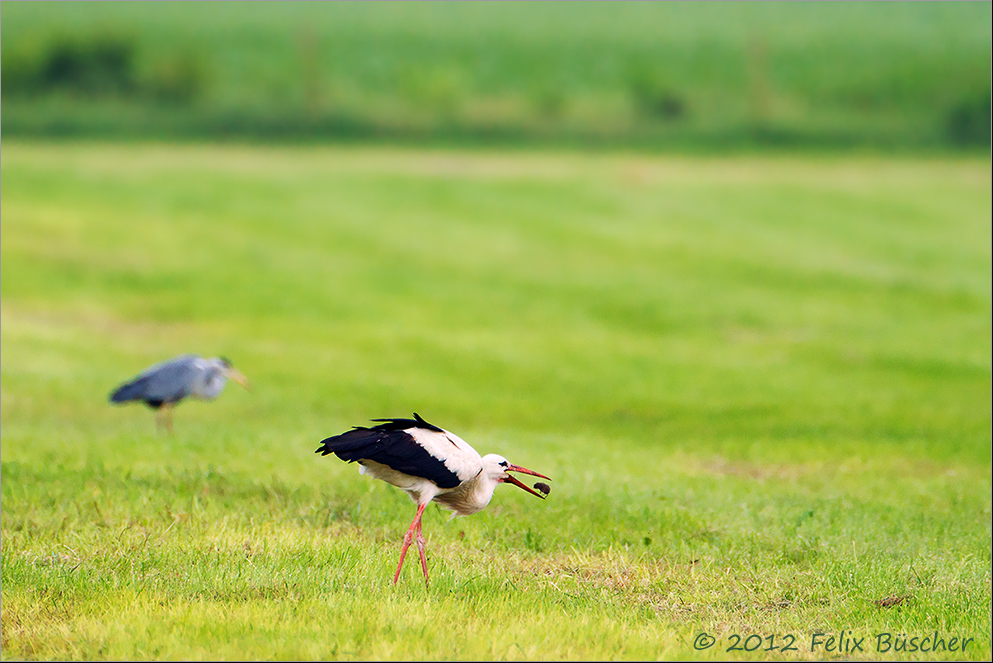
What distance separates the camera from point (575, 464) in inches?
489

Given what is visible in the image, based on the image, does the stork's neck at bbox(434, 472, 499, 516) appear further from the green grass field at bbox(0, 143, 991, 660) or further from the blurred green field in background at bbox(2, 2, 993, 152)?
the blurred green field in background at bbox(2, 2, 993, 152)

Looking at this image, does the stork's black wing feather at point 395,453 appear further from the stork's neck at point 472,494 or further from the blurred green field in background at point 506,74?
the blurred green field in background at point 506,74

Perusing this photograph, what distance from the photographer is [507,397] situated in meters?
18.0

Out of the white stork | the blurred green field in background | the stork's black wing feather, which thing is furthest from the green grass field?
the blurred green field in background

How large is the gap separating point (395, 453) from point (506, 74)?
1771 inches

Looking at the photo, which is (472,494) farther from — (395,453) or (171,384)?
(171,384)

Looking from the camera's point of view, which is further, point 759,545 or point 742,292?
point 742,292

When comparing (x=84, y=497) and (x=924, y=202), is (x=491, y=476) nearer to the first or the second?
(x=84, y=497)

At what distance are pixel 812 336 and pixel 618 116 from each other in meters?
26.9

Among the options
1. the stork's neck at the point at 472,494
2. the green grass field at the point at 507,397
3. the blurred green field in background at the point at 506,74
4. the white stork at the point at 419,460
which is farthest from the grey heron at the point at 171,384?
the blurred green field in background at the point at 506,74


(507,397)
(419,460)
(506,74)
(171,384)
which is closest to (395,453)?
(419,460)

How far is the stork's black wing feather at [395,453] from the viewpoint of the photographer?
665cm

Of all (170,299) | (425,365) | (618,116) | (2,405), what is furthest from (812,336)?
(618,116)

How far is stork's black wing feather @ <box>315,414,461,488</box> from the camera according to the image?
21.8 feet
